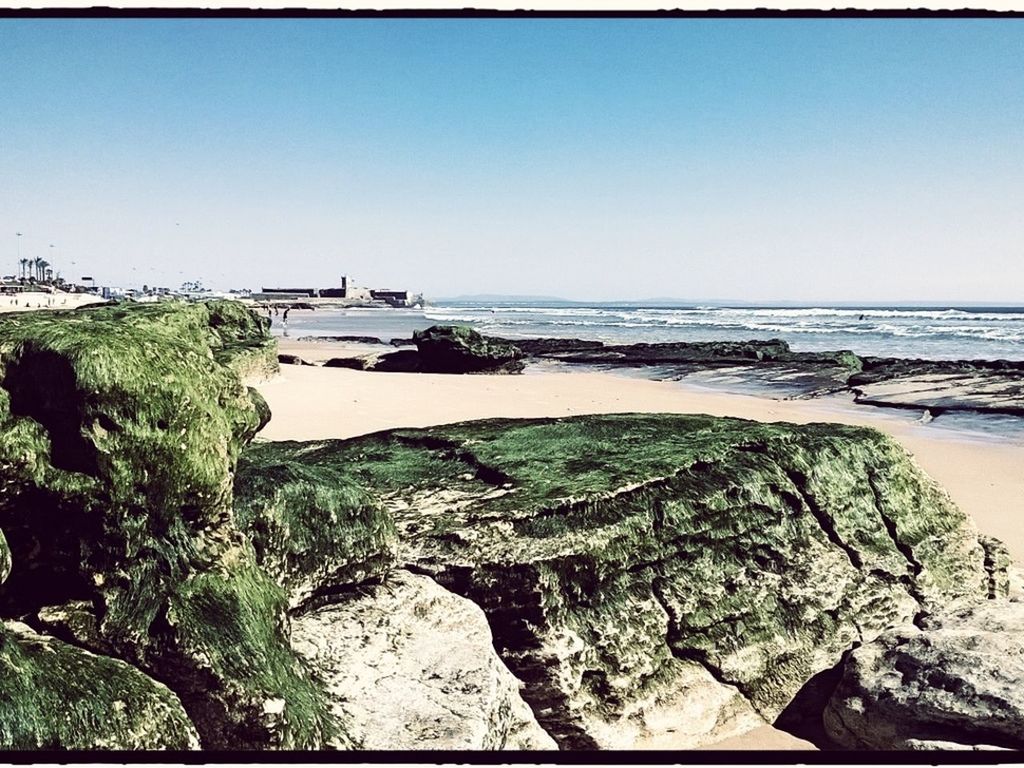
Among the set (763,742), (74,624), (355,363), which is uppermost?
(74,624)

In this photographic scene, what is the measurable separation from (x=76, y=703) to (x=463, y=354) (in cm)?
2195

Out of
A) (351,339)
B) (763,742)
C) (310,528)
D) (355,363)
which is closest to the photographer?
(310,528)

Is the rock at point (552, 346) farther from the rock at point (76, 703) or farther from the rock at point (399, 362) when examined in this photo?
the rock at point (76, 703)

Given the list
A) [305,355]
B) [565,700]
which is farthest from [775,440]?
[305,355]

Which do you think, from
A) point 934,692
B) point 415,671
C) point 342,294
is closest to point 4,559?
point 415,671

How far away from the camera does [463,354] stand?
79.7 feet

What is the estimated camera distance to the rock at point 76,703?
234cm

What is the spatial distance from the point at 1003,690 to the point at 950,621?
735mm

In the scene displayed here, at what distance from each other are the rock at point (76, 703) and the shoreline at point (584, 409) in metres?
5.71

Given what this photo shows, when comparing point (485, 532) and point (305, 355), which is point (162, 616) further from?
point (305, 355)

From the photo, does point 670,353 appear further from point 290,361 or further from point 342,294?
point 342,294

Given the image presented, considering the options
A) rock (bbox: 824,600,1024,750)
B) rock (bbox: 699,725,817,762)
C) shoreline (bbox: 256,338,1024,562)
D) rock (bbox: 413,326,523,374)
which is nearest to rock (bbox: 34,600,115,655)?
rock (bbox: 699,725,817,762)

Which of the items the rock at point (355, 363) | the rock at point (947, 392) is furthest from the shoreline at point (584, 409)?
the rock at point (355, 363)

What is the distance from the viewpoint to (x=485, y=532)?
3912 mm
